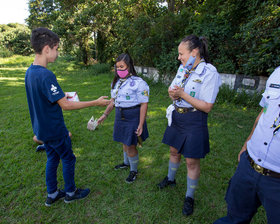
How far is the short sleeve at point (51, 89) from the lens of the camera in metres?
1.85

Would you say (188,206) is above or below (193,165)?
below

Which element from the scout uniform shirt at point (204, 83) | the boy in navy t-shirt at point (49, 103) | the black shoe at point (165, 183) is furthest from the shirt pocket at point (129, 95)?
the black shoe at point (165, 183)

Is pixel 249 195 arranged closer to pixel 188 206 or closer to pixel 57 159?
pixel 188 206

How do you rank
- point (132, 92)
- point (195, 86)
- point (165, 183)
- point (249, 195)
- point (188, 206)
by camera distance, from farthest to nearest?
point (165, 183) → point (132, 92) → point (188, 206) → point (195, 86) → point (249, 195)

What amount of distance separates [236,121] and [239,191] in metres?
3.84

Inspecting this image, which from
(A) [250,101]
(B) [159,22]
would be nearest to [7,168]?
(A) [250,101]

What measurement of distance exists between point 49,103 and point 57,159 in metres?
0.78

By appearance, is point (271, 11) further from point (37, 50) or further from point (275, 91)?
point (37, 50)

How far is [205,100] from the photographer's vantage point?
6.05ft

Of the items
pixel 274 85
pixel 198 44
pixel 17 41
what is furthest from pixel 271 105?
pixel 17 41

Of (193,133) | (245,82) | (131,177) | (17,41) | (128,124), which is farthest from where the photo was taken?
(17,41)

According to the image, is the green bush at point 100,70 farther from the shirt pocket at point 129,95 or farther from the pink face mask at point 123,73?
the shirt pocket at point 129,95

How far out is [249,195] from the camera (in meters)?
1.34

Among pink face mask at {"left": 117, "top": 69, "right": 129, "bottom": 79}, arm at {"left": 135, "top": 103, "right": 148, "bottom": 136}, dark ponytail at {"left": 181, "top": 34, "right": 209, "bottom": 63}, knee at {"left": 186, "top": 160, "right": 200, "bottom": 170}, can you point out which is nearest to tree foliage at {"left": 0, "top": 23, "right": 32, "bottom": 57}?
pink face mask at {"left": 117, "top": 69, "right": 129, "bottom": 79}
